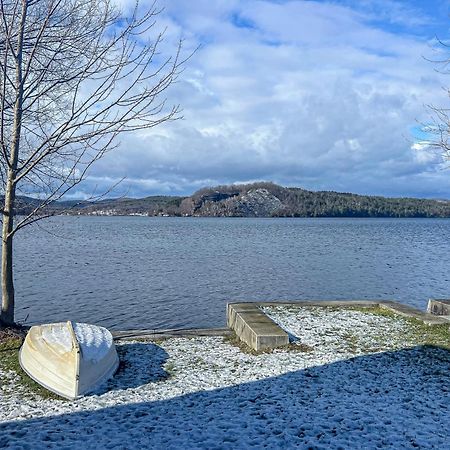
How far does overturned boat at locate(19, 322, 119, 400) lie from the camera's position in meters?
6.98

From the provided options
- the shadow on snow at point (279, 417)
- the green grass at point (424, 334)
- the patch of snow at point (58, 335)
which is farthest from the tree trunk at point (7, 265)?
the green grass at point (424, 334)

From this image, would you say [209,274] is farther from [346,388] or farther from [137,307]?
→ [346,388]

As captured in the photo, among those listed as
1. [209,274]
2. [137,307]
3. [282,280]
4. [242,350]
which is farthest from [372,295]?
[242,350]

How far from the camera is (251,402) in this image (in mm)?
6711

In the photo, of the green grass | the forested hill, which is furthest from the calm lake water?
the forested hill

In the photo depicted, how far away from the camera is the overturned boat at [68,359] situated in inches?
275

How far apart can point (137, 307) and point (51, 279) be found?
8.88 meters

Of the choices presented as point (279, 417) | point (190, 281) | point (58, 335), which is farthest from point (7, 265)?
point (190, 281)

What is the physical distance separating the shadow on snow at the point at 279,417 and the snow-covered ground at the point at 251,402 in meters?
0.01

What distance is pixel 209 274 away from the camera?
94.7ft

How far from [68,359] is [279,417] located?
3.22 meters

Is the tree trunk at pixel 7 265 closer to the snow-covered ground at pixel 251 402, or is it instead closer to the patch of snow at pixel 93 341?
the patch of snow at pixel 93 341

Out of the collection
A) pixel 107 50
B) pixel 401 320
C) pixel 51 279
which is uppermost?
pixel 107 50

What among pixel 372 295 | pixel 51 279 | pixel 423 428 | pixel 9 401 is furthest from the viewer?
pixel 51 279
